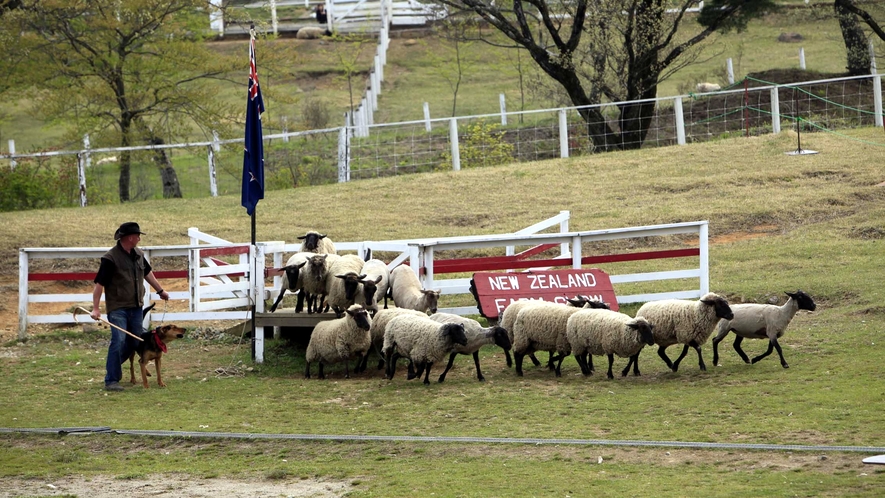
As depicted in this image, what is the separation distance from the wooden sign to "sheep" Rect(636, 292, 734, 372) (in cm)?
212

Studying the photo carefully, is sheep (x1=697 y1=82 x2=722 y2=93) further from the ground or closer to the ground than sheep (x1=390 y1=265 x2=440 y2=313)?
further from the ground

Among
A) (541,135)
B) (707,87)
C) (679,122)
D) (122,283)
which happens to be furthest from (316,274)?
(707,87)

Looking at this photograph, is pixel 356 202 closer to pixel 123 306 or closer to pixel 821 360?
pixel 123 306

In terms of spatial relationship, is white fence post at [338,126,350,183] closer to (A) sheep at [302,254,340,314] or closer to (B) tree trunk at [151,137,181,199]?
(B) tree trunk at [151,137,181,199]

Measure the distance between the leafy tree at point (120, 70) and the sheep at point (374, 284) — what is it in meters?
15.7

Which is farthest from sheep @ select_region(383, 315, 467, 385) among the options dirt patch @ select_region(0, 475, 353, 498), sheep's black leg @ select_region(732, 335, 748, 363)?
dirt patch @ select_region(0, 475, 353, 498)

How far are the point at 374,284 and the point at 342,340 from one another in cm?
90

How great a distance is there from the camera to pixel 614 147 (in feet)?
95.8

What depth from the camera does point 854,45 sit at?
3406cm

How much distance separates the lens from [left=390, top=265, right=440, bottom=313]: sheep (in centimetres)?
1402

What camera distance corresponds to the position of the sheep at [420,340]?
12.3 meters

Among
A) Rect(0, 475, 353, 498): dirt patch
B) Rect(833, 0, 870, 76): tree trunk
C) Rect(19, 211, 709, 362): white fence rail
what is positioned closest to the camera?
Rect(0, 475, 353, 498): dirt patch

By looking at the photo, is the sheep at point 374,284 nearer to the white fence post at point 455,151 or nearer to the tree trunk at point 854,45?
the white fence post at point 455,151

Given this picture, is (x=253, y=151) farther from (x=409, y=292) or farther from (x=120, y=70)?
(x=120, y=70)
